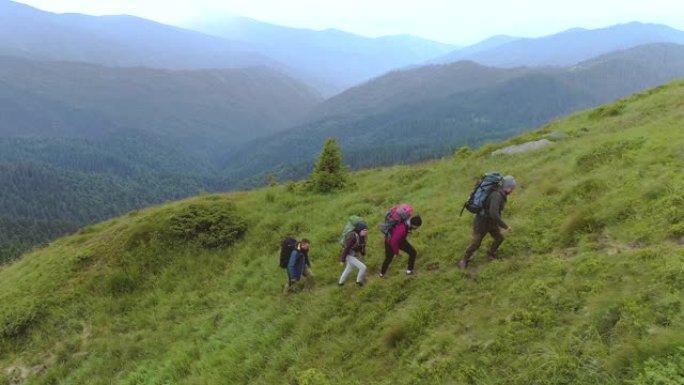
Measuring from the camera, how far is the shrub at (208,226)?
872 inches

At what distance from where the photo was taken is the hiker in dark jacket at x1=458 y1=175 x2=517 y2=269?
1208 cm

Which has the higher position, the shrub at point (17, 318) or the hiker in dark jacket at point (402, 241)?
the hiker in dark jacket at point (402, 241)

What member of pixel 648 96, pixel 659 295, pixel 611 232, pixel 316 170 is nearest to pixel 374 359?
pixel 659 295

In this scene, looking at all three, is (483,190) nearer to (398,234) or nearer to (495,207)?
(495,207)

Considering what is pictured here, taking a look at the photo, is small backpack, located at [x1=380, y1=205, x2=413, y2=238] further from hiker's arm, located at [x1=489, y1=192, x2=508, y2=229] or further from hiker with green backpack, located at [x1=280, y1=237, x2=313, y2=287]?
hiker with green backpack, located at [x1=280, y1=237, x2=313, y2=287]

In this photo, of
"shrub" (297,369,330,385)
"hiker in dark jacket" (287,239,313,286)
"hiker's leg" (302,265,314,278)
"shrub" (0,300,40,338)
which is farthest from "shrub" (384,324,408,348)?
"shrub" (0,300,40,338)

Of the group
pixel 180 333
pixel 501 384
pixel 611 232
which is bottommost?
pixel 180 333

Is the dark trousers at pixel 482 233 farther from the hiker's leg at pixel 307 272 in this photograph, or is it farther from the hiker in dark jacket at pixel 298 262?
the hiker's leg at pixel 307 272

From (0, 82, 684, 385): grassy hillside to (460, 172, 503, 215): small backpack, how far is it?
158cm

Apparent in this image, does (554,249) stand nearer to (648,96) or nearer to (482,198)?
(482,198)

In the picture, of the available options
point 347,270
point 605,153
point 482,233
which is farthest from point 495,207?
point 605,153

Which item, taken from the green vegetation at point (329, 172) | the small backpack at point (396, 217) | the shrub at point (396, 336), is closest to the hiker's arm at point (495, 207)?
the small backpack at point (396, 217)

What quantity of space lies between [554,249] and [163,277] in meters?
15.4

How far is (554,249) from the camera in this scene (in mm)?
12484
